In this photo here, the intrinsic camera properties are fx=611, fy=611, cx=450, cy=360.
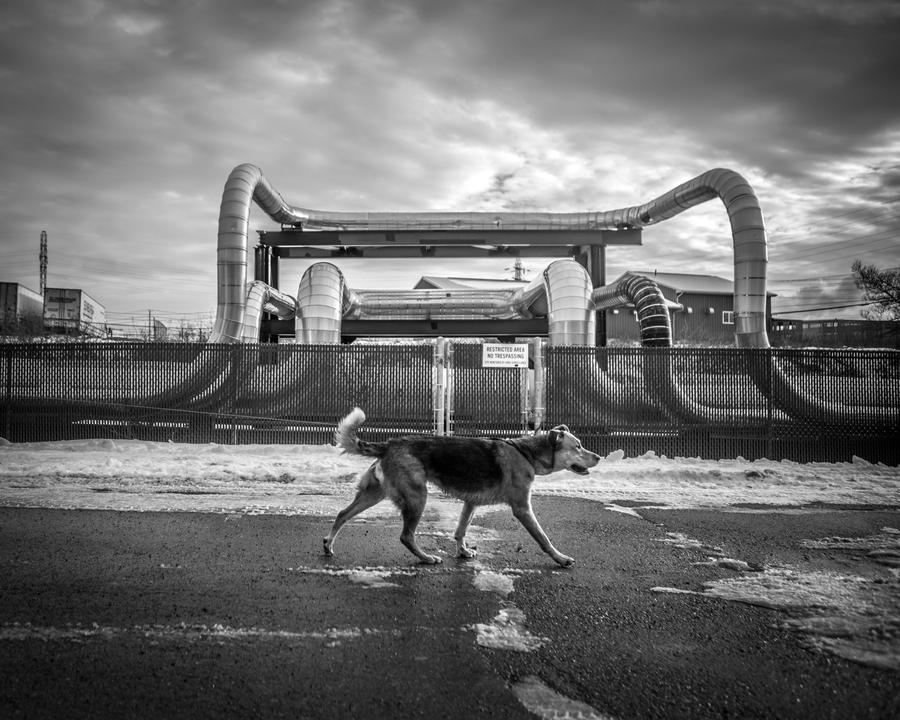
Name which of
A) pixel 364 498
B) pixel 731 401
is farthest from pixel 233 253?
pixel 364 498

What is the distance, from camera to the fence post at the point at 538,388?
11.5 meters

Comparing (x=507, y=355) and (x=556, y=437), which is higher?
(x=507, y=355)

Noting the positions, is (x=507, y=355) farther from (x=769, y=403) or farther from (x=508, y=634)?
(x=508, y=634)

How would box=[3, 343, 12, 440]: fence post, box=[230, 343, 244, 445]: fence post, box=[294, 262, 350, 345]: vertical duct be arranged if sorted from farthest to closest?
box=[294, 262, 350, 345]: vertical duct < box=[3, 343, 12, 440]: fence post < box=[230, 343, 244, 445]: fence post

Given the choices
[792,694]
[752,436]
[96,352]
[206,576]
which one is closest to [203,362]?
[96,352]

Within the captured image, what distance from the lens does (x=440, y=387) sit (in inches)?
457

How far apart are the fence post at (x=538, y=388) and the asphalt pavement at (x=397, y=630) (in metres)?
5.50

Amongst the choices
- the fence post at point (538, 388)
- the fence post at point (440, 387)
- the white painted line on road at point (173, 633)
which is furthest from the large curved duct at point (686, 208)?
the white painted line on road at point (173, 633)

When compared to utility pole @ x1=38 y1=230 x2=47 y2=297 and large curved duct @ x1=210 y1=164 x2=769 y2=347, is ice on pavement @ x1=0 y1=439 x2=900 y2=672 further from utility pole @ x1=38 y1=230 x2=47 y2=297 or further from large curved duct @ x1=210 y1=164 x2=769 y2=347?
utility pole @ x1=38 y1=230 x2=47 y2=297

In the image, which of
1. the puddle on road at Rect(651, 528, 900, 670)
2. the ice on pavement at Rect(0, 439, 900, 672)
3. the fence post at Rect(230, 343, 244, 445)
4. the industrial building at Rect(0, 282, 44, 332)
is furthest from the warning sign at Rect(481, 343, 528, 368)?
the industrial building at Rect(0, 282, 44, 332)

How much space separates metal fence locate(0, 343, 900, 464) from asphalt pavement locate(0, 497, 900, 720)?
5.66 m

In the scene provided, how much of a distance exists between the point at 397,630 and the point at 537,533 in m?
1.73

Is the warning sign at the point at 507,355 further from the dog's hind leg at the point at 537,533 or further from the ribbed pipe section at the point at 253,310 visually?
the ribbed pipe section at the point at 253,310

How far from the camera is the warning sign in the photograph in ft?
37.9
